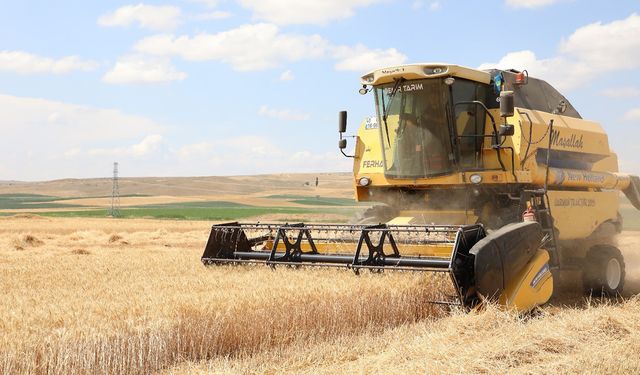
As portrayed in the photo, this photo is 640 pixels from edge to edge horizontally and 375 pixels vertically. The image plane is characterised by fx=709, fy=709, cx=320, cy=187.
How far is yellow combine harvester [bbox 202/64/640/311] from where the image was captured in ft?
22.9

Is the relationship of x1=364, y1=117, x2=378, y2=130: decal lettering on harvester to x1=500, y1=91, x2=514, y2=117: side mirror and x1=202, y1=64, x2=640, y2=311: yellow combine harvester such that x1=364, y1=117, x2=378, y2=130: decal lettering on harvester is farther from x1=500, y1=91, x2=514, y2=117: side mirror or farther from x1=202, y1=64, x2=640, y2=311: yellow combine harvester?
x1=500, y1=91, x2=514, y2=117: side mirror

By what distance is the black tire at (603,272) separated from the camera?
27.4ft

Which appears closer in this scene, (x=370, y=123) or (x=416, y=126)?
(x=416, y=126)

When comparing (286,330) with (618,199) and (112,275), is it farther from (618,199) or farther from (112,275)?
(618,199)

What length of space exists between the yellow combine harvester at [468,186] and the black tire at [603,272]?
0.04 feet

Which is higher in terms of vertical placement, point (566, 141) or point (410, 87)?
point (410, 87)

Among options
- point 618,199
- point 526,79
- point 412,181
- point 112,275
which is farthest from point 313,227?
point 618,199

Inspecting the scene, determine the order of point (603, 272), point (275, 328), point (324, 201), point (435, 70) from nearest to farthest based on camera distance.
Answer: point (275, 328) → point (435, 70) → point (603, 272) → point (324, 201)

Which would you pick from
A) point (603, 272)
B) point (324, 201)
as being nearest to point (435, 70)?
point (603, 272)

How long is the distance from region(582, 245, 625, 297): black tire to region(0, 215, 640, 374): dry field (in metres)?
1.48

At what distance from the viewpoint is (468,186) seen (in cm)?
802

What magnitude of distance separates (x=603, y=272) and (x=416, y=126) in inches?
111

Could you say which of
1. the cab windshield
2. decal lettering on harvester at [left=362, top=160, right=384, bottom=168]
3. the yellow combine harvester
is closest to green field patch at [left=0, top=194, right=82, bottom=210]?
decal lettering on harvester at [left=362, top=160, right=384, bottom=168]

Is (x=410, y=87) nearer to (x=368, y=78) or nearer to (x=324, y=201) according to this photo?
(x=368, y=78)
